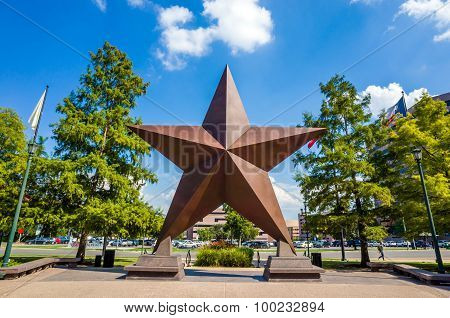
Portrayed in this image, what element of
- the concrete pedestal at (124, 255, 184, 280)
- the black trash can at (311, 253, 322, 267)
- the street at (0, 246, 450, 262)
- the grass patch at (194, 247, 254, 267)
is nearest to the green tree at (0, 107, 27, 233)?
the concrete pedestal at (124, 255, 184, 280)

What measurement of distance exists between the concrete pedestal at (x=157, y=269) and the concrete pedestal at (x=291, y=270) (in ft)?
11.2

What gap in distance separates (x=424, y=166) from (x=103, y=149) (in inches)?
749

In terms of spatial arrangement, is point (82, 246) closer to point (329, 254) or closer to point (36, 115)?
point (36, 115)

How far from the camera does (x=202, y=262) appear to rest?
17.1 m

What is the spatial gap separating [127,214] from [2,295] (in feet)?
26.5

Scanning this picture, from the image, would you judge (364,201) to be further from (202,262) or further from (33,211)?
(33,211)

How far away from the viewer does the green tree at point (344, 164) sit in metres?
16.5

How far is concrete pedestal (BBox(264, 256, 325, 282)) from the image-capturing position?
9.77m

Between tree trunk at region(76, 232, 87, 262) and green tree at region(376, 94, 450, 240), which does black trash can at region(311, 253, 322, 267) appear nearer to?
green tree at region(376, 94, 450, 240)

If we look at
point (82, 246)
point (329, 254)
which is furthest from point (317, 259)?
point (329, 254)

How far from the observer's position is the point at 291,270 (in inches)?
385

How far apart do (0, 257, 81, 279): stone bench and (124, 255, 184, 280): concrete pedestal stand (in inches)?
162

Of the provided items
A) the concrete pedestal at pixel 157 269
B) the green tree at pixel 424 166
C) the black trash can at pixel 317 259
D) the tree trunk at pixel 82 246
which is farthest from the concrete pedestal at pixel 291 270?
the tree trunk at pixel 82 246

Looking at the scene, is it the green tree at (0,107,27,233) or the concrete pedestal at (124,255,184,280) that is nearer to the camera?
the concrete pedestal at (124,255,184,280)
